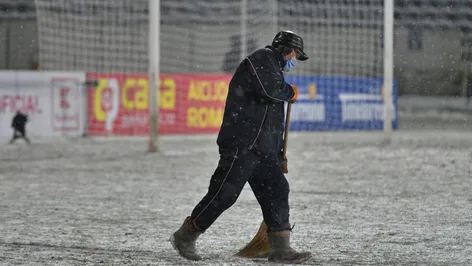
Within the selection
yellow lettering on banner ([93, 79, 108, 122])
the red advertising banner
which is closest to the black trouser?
the red advertising banner

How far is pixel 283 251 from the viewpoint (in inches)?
243

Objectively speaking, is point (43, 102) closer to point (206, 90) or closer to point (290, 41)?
point (206, 90)

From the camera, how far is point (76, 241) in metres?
7.00

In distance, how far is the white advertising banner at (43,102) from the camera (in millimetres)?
19125

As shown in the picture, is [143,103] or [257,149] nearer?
[257,149]

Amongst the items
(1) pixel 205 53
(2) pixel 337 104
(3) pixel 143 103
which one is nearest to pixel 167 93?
(3) pixel 143 103

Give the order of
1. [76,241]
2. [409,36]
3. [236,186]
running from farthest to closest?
[409,36], [76,241], [236,186]

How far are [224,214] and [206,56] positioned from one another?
652 inches

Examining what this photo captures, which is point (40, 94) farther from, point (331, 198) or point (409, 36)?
point (409, 36)

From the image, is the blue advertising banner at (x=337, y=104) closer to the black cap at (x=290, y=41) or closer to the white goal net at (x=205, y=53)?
the white goal net at (x=205, y=53)

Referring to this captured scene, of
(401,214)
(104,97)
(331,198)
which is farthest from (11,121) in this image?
(401,214)

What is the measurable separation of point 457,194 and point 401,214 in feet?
5.70

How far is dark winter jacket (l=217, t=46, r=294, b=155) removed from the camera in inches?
240

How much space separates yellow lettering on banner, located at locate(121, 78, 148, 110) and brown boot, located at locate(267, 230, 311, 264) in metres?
14.7
